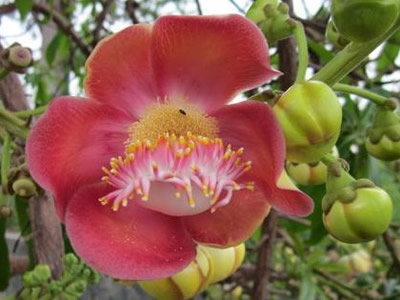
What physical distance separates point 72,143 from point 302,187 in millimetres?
651

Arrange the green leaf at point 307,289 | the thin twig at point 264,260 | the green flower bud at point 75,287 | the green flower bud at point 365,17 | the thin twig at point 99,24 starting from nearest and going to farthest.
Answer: the green flower bud at point 365,17 < the green flower bud at point 75,287 < the thin twig at point 264,260 < the green leaf at point 307,289 < the thin twig at point 99,24

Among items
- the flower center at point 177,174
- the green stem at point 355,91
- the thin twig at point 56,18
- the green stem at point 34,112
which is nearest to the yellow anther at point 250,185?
the flower center at point 177,174

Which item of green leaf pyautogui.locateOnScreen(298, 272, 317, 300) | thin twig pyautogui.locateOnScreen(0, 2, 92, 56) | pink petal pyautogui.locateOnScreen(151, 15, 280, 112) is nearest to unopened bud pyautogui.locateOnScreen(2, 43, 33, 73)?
pink petal pyautogui.locateOnScreen(151, 15, 280, 112)

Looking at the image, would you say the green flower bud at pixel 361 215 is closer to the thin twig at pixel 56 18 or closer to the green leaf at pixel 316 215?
the green leaf at pixel 316 215

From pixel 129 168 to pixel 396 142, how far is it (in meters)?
0.28

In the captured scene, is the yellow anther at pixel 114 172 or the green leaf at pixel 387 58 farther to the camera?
the green leaf at pixel 387 58

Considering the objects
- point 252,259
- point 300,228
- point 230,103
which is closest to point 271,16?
point 230,103

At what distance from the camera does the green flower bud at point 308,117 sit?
1.76ft

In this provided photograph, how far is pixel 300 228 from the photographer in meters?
1.56

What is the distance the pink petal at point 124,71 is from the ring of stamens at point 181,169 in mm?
66

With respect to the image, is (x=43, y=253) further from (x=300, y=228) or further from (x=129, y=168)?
(x=300, y=228)

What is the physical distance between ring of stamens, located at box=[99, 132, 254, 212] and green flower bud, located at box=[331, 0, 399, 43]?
0.14m

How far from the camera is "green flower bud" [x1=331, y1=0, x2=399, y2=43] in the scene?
1.72 ft

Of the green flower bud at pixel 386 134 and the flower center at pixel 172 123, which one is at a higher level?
the flower center at pixel 172 123
